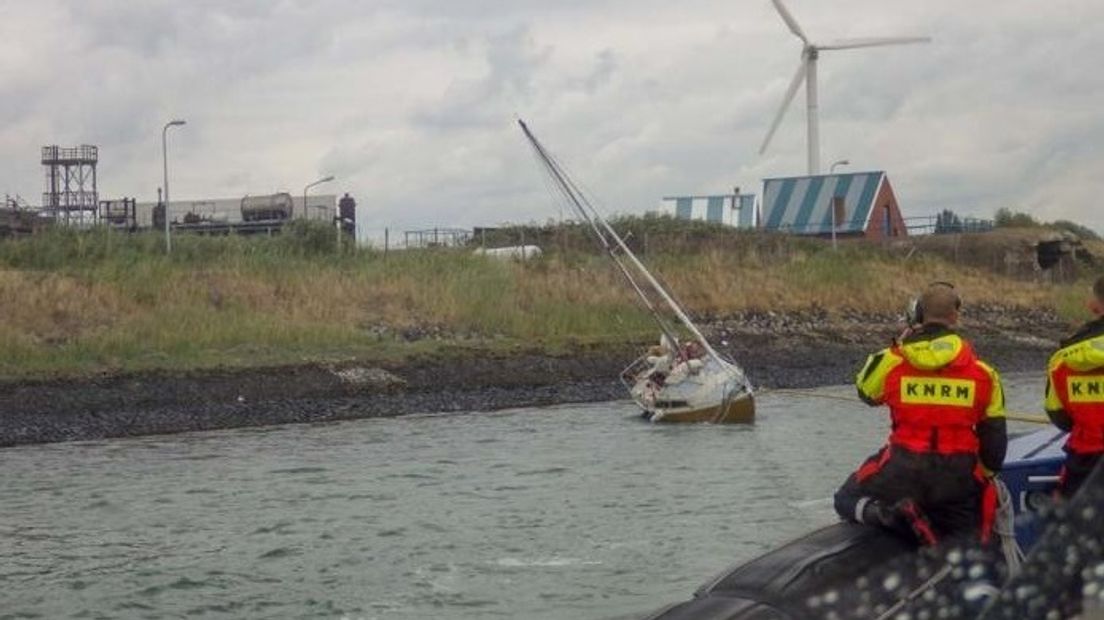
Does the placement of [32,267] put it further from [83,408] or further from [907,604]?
[907,604]

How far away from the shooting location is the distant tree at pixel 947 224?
80775 millimetres

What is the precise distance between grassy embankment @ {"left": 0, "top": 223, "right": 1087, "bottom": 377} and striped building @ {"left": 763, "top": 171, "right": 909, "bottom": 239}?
1333cm

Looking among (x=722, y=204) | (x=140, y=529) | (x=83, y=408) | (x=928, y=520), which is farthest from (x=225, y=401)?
(x=722, y=204)

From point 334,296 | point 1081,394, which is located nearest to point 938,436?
point 1081,394

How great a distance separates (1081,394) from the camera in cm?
905

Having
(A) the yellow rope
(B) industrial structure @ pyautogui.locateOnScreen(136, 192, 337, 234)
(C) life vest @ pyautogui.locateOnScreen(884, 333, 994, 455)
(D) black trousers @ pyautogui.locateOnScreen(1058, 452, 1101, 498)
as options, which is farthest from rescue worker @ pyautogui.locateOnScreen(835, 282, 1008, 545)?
(B) industrial structure @ pyautogui.locateOnScreen(136, 192, 337, 234)

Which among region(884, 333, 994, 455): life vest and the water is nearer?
region(884, 333, 994, 455): life vest

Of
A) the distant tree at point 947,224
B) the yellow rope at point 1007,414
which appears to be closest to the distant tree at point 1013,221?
the distant tree at point 947,224

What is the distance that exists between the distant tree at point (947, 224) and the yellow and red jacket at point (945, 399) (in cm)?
7347

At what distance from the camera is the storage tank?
247ft

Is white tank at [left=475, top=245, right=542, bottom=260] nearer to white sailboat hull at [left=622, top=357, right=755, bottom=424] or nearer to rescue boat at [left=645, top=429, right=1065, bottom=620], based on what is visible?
white sailboat hull at [left=622, top=357, right=755, bottom=424]

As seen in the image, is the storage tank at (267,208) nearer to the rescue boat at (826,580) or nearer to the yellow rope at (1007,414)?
the yellow rope at (1007,414)

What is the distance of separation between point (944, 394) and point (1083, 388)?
1.16 m

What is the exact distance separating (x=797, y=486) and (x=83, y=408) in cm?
2052
